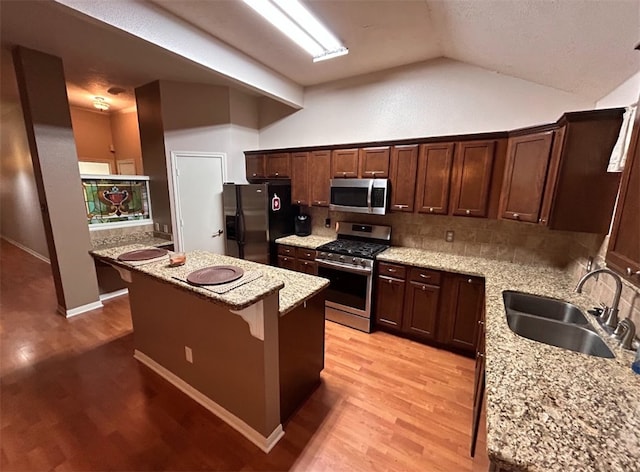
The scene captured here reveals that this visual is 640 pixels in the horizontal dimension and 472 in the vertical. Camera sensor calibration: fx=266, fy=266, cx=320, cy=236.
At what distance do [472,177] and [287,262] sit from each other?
2.40 metres

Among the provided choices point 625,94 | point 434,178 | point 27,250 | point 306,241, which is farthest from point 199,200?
point 27,250

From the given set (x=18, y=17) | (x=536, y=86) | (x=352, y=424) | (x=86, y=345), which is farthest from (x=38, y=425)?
(x=536, y=86)

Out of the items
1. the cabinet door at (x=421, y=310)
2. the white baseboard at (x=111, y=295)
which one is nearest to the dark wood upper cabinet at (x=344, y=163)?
the cabinet door at (x=421, y=310)

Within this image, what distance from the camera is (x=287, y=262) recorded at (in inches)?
144

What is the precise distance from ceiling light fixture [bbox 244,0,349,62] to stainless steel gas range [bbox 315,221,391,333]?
2.02 m

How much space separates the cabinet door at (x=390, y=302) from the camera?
2.90 metres

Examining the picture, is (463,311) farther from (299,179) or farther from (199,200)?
(199,200)

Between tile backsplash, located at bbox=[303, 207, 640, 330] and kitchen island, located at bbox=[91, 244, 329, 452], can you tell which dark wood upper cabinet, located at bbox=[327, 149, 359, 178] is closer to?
tile backsplash, located at bbox=[303, 207, 640, 330]

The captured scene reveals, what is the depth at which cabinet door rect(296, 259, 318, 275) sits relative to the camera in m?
3.40

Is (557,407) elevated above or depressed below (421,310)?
above

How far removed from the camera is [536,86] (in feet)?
8.14

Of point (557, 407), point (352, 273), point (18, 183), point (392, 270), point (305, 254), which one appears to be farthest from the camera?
point (18, 183)

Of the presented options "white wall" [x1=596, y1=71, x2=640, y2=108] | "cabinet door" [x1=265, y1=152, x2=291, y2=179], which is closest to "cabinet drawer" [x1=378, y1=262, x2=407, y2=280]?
"cabinet door" [x1=265, y1=152, x2=291, y2=179]

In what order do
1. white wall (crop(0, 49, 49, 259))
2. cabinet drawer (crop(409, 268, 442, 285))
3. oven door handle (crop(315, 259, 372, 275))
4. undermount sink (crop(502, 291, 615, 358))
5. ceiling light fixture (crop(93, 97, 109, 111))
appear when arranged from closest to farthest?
undermount sink (crop(502, 291, 615, 358))
cabinet drawer (crop(409, 268, 442, 285))
oven door handle (crop(315, 259, 372, 275))
ceiling light fixture (crop(93, 97, 109, 111))
white wall (crop(0, 49, 49, 259))
